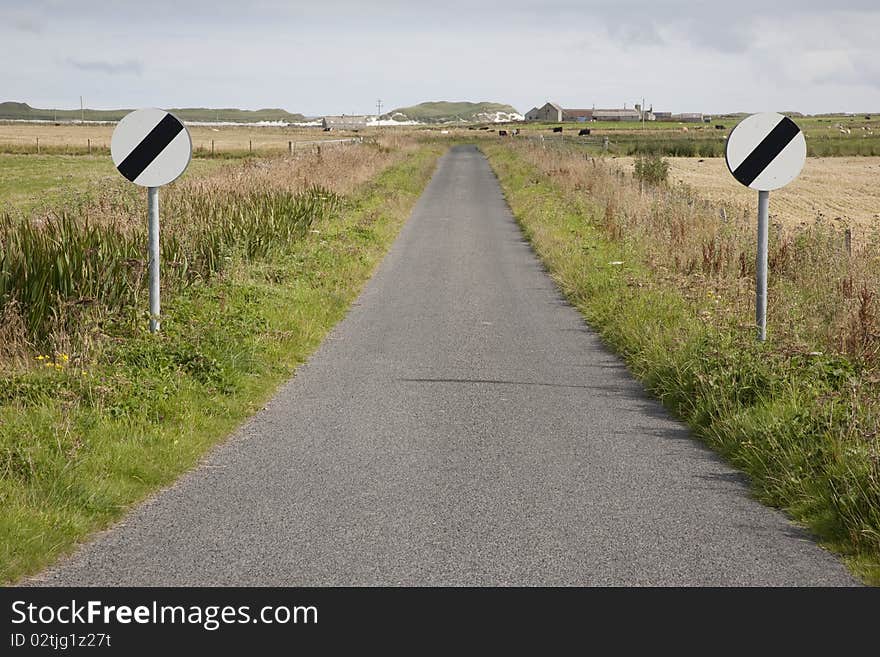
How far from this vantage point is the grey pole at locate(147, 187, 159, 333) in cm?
915

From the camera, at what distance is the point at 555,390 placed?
8.70 meters

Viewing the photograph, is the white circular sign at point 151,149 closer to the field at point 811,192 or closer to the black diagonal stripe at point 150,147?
the black diagonal stripe at point 150,147

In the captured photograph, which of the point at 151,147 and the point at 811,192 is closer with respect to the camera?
the point at 151,147

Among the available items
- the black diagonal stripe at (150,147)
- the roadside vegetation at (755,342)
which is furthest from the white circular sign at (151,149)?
the roadside vegetation at (755,342)

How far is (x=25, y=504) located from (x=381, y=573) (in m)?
2.08

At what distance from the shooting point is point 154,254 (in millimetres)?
9227

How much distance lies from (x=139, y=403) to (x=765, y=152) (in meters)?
5.63

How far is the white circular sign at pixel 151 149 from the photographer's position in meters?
8.89

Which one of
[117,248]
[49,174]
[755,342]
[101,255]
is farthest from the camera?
[49,174]

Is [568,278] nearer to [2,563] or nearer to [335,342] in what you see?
[335,342]

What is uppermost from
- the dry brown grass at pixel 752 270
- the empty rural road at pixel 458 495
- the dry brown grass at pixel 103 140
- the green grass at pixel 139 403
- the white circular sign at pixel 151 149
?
the dry brown grass at pixel 103 140

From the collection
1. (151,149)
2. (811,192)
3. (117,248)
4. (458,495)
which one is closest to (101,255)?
(117,248)

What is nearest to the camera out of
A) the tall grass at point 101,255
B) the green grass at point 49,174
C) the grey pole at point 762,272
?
the grey pole at point 762,272

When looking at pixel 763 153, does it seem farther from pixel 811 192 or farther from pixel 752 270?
pixel 811 192
